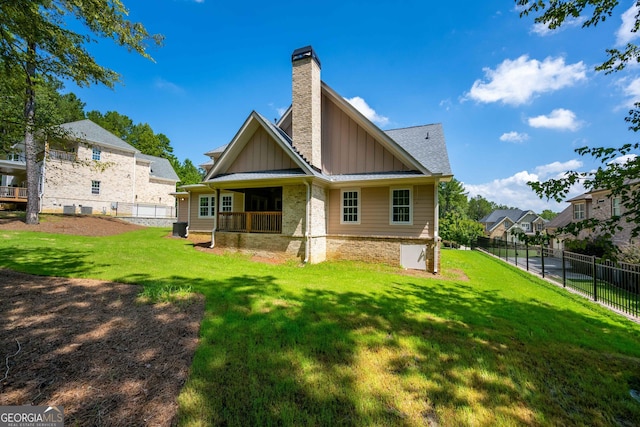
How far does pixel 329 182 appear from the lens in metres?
12.1

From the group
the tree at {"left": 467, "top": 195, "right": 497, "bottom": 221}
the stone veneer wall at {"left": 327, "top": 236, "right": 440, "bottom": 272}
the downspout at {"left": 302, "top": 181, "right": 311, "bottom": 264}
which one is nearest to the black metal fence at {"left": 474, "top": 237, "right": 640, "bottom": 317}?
the stone veneer wall at {"left": 327, "top": 236, "right": 440, "bottom": 272}

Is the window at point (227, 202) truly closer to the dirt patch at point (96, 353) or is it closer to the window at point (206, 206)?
the window at point (206, 206)

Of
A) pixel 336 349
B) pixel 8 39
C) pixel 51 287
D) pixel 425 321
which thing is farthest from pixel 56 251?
pixel 425 321

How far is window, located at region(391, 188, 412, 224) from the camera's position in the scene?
11.7 metres

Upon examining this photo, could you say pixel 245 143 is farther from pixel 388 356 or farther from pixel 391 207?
pixel 388 356

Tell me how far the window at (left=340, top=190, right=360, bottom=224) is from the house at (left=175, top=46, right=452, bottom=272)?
0.05 meters

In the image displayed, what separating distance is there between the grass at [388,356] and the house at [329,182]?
164 inches

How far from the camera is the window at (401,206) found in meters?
11.7

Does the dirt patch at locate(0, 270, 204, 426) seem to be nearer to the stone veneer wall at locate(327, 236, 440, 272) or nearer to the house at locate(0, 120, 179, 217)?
the stone veneer wall at locate(327, 236, 440, 272)

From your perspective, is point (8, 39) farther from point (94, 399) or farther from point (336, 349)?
point (336, 349)

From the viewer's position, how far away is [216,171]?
44.3 ft

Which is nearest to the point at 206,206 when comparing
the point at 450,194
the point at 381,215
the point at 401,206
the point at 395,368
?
the point at 381,215

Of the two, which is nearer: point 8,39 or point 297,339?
point 297,339

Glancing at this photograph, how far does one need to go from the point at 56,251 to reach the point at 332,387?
12.1 m
